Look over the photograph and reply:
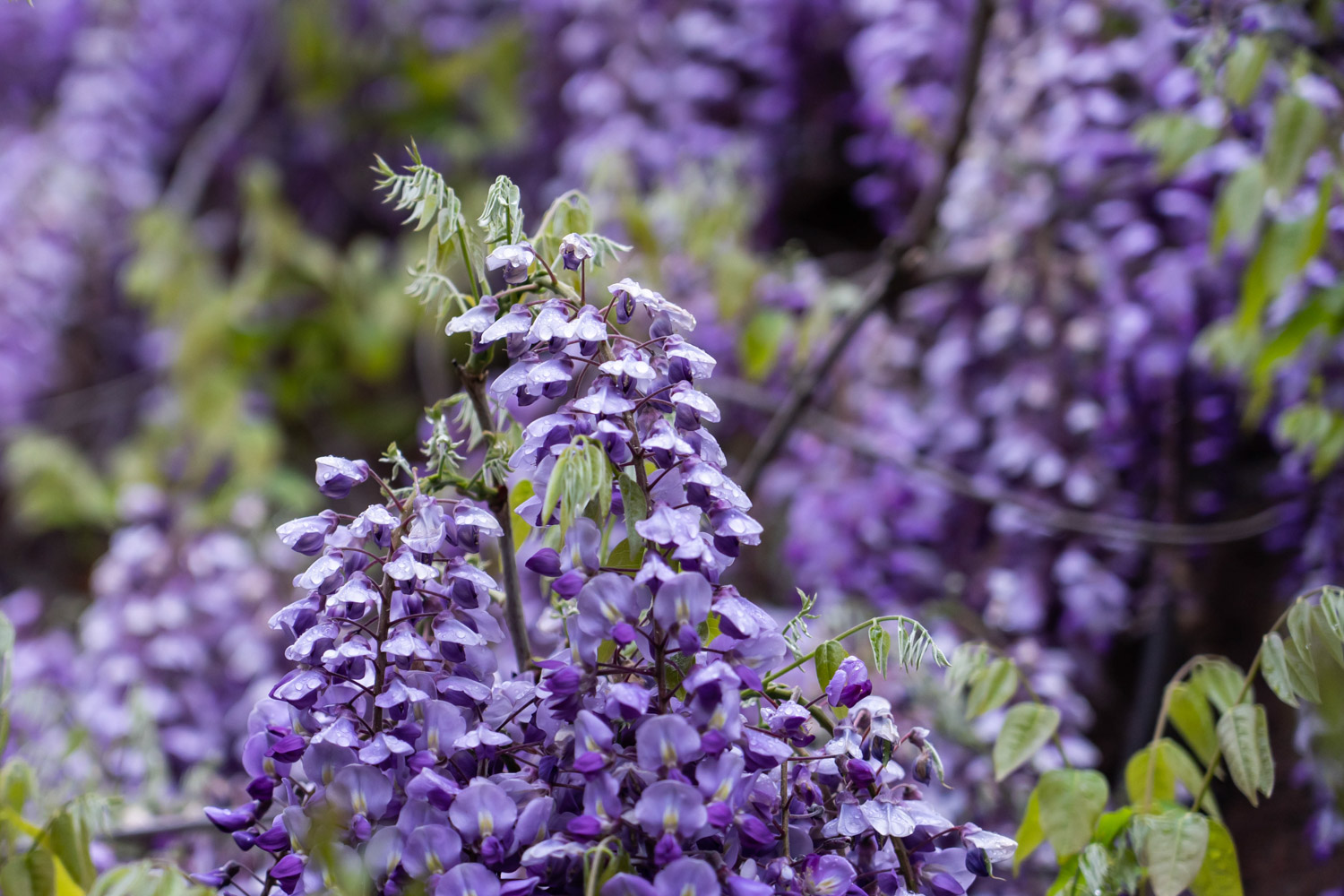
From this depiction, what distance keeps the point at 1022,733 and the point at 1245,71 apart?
2.67 ft

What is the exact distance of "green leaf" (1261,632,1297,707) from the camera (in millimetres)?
739

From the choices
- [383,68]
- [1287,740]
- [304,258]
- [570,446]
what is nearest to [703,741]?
[570,446]

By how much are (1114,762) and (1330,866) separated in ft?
1.75

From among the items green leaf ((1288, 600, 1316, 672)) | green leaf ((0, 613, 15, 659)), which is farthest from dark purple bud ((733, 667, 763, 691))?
green leaf ((0, 613, 15, 659))

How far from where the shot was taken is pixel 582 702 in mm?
598

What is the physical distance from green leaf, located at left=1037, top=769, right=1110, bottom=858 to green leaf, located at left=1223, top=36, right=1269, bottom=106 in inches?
31.4

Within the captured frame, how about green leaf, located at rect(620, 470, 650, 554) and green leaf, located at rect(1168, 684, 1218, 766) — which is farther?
green leaf, located at rect(1168, 684, 1218, 766)

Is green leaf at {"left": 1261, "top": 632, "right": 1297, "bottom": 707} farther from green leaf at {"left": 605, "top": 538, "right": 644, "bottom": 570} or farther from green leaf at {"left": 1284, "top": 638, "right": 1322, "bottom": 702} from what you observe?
green leaf at {"left": 605, "top": 538, "right": 644, "bottom": 570}

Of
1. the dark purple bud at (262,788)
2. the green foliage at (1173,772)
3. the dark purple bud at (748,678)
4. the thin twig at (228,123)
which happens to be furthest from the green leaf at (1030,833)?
the thin twig at (228,123)

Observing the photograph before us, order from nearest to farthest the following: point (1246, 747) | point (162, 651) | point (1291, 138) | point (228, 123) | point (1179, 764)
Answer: point (1246, 747) < point (1179, 764) < point (1291, 138) < point (162, 651) < point (228, 123)

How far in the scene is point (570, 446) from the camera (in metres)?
0.58

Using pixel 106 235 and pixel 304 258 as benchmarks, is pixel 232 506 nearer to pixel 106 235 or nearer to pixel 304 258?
pixel 304 258

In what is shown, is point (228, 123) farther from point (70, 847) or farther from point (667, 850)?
point (667, 850)

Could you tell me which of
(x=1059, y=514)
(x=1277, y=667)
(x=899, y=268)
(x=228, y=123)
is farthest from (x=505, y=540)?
(x=228, y=123)
